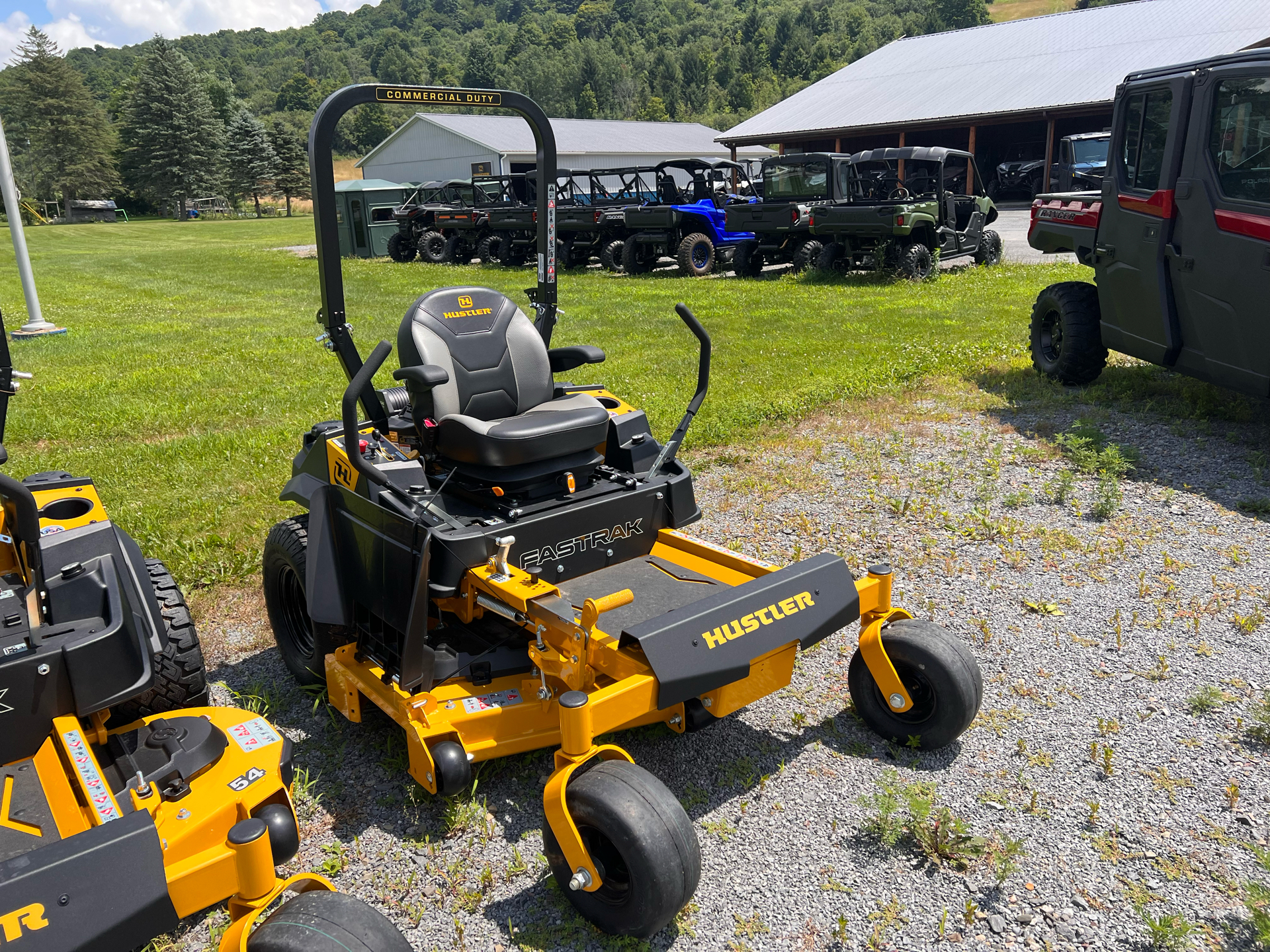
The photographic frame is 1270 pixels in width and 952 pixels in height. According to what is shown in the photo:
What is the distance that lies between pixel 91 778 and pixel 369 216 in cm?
2301

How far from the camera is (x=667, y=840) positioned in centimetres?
235

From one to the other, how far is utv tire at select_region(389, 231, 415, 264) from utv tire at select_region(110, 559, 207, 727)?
20.0 metres

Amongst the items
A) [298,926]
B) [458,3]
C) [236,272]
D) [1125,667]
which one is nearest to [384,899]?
[298,926]

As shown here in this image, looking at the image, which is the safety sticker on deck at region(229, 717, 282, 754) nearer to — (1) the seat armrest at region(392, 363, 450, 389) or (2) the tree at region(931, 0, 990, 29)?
(1) the seat armrest at region(392, 363, 450, 389)

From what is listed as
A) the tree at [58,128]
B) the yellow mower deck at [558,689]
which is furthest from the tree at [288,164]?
the yellow mower deck at [558,689]

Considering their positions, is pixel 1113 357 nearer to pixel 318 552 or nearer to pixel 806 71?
pixel 318 552

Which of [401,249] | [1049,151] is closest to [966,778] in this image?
[401,249]

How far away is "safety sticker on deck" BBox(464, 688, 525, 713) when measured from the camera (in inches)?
120

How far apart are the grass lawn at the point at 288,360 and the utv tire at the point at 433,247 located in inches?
124

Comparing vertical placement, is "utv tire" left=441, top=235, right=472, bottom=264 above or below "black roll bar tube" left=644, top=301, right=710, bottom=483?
below

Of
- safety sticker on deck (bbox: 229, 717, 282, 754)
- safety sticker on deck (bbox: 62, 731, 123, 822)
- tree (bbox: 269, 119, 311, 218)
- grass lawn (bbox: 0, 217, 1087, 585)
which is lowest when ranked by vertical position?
grass lawn (bbox: 0, 217, 1087, 585)

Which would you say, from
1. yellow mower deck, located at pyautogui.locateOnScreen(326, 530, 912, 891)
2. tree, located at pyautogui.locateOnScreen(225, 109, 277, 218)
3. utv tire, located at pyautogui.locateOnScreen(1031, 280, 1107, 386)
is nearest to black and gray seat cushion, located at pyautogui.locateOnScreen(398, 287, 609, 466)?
yellow mower deck, located at pyautogui.locateOnScreen(326, 530, 912, 891)

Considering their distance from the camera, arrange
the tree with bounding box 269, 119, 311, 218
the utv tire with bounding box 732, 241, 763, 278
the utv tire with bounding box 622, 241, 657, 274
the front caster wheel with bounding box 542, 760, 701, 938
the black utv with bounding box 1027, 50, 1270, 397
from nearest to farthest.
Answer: the front caster wheel with bounding box 542, 760, 701, 938
the black utv with bounding box 1027, 50, 1270, 397
the utv tire with bounding box 732, 241, 763, 278
the utv tire with bounding box 622, 241, 657, 274
the tree with bounding box 269, 119, 311, 218

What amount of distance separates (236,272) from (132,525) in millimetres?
16903
